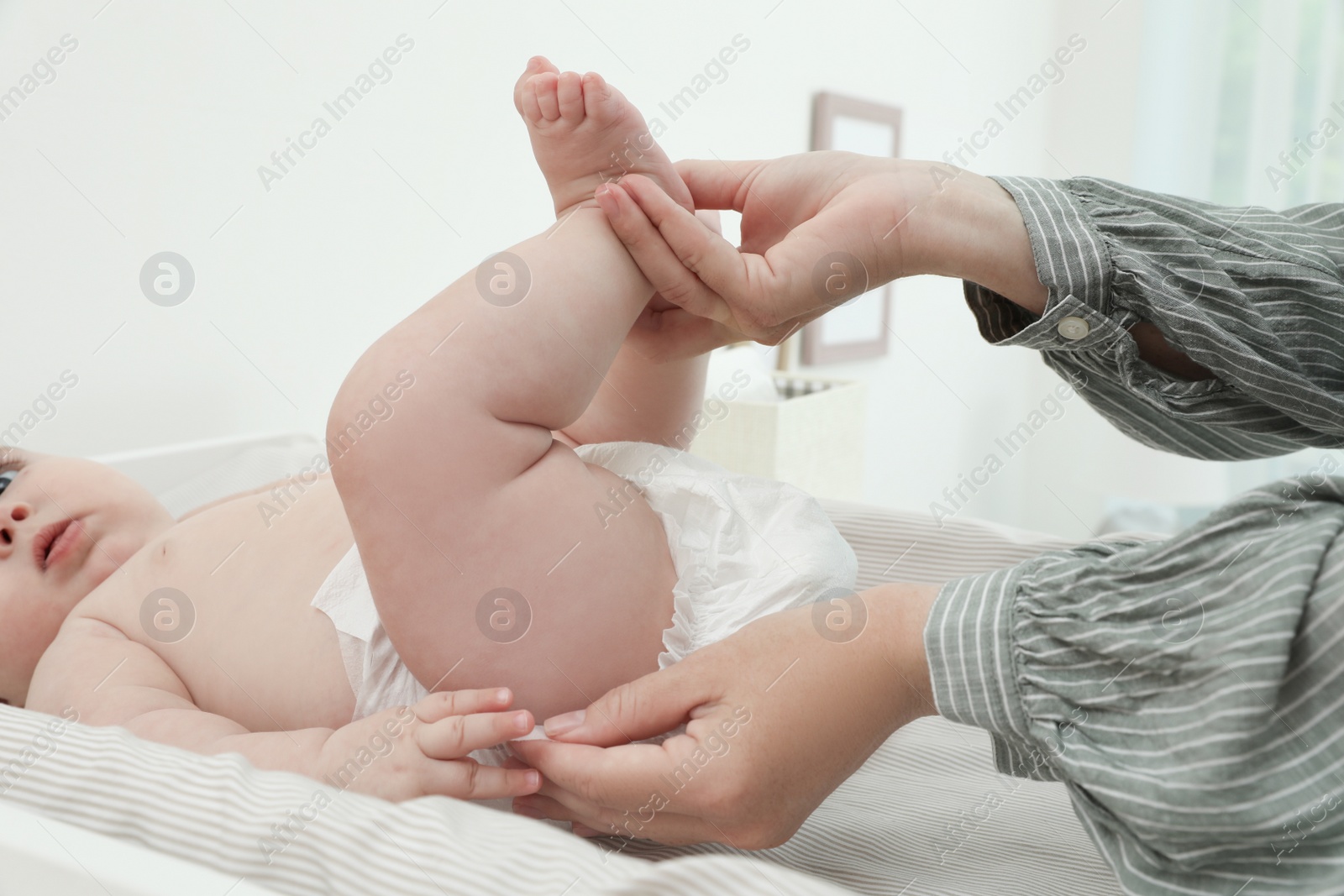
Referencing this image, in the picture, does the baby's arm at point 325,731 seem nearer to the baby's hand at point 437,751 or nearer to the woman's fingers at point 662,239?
the baby's hand at point 437,751

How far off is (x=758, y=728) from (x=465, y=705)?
19 cm

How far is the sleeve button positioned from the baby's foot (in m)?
0.31

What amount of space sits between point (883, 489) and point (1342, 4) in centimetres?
192

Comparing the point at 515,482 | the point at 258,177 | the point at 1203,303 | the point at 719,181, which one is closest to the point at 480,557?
the point at 515,482

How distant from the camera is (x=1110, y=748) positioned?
454mm

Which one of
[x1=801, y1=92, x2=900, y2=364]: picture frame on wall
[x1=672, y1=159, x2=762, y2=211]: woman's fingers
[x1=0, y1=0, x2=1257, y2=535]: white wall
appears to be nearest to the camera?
[x1=672, y1=159, x2=762, y2=211]: woman's fingers

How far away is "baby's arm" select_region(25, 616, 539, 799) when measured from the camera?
1.93ft

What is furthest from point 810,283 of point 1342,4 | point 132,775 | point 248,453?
point 1342,4

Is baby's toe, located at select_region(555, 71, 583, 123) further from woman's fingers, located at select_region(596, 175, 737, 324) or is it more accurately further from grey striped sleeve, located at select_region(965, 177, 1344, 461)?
grey striped sleeve, located at select_region(965, 177, 1344, 461)

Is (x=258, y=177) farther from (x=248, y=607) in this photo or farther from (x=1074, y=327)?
(x=1074, y=327)

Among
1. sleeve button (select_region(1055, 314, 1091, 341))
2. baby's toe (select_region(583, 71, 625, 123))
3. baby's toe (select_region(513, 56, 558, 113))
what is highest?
baby's toe (select_region(513, 56, 558, 113))

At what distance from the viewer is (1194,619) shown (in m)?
0.45

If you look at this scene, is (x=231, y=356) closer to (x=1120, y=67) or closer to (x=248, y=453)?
(x=248, y=453)

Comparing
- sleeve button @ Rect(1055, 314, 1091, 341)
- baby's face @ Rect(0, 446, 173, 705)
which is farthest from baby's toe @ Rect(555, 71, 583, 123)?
baby's face @ Rect(0, 446, 173, 705)
